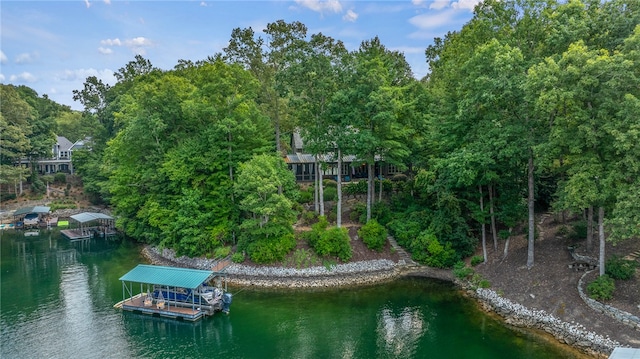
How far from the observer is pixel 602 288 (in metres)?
20.2

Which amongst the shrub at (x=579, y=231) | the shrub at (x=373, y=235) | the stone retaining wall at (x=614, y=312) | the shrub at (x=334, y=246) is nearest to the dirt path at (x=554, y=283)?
the stone retaining wall at (x=614, y=312)

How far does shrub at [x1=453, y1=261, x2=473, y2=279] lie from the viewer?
28.1 m

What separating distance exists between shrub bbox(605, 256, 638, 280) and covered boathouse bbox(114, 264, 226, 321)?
2114cm

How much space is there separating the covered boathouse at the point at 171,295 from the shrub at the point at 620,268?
832 inches

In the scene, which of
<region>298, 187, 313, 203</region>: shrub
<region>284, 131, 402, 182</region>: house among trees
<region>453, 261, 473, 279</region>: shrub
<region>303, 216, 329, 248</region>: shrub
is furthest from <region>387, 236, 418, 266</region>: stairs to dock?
<region>284, 131, 402, 182</region>: house among trees

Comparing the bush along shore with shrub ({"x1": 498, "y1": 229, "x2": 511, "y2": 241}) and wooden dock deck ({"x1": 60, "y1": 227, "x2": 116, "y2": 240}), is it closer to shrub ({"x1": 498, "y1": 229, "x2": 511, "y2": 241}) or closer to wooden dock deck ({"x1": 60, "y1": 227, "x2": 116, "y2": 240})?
shrub ({"x1": 498, "y1": 229, "x2": 511, "y2": 241})

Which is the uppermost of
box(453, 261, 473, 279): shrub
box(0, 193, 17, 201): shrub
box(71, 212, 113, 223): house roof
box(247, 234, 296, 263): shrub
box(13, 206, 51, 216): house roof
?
box(0, 193, 17, 201): shrub

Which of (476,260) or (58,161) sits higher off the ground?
(58,161)

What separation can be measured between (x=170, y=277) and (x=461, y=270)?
18525 mm

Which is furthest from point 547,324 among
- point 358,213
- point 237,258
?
point 237,258

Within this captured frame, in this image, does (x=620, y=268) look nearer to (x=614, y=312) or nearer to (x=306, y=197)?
(x=614, y=312)

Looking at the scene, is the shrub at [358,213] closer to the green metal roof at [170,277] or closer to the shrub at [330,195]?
the shrub at [330,195]

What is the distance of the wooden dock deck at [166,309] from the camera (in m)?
23.6

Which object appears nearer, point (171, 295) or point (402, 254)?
point (171, 295)
